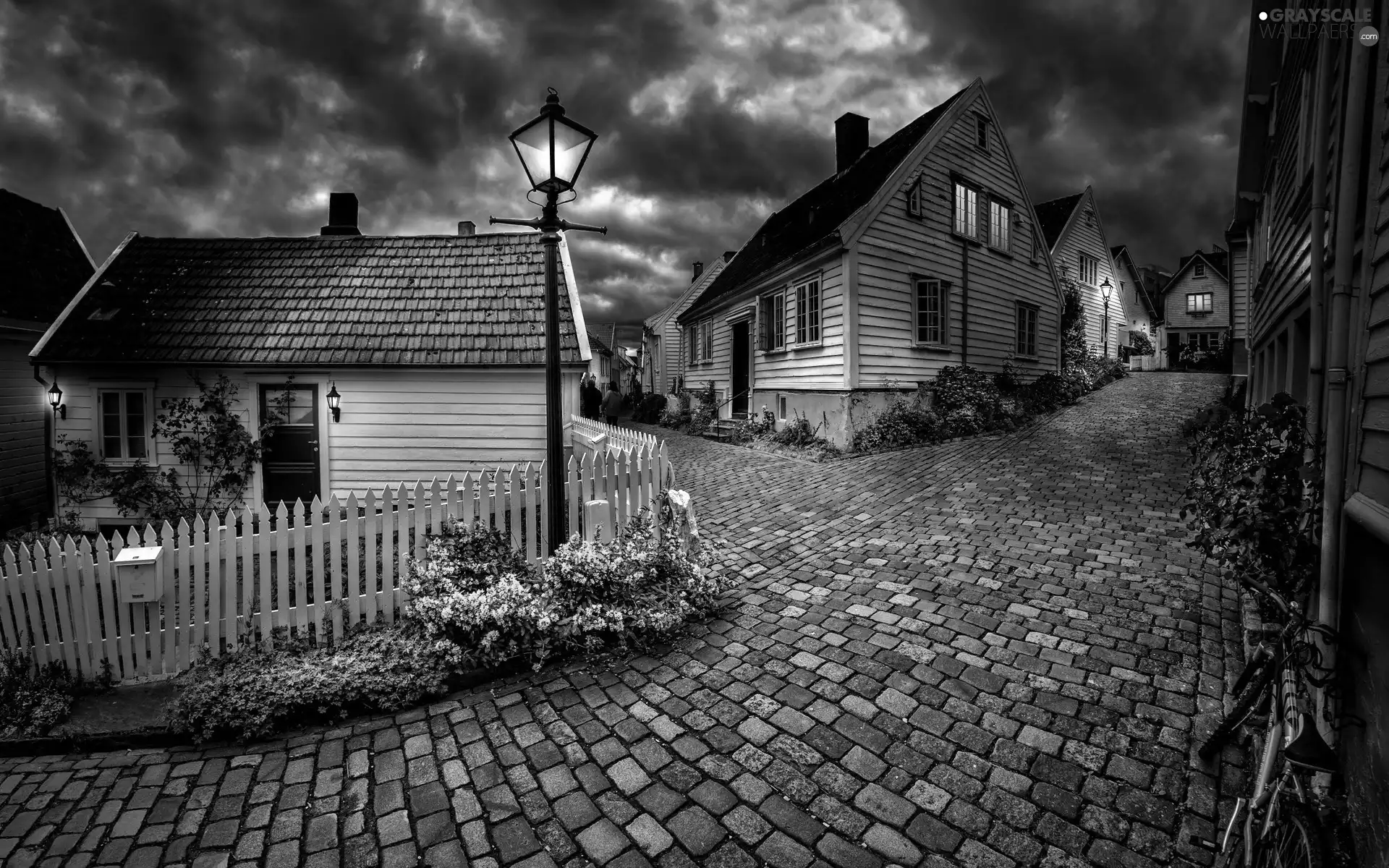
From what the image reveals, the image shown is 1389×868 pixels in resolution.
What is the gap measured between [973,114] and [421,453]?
15818 millimetres

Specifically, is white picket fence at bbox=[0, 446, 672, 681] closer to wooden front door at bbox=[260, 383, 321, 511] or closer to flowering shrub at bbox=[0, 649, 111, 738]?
flowering shrub at bbox=[0, 649, 111, 738]

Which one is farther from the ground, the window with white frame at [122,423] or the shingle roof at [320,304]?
the shingle roof at [320,304]

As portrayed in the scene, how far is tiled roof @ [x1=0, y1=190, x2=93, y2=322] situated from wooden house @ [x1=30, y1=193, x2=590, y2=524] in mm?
3849

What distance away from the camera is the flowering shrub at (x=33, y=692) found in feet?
12.6

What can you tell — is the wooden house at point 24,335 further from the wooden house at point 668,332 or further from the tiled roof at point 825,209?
the wooden house at point 668,332

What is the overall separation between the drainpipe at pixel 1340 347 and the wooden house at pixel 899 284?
1009 cm

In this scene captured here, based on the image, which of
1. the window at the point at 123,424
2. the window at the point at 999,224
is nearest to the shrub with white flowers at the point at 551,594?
the window at the point at 123,424

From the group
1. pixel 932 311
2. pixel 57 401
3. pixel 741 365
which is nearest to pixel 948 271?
pixel 932 311

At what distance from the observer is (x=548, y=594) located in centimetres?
468

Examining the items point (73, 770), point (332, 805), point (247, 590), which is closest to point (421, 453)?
point (247, 590)

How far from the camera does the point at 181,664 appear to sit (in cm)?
454

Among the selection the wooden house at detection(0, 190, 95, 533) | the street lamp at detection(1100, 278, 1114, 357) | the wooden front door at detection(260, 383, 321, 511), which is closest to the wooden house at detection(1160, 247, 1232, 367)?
the street lamp at detection(1100, 278, 1114, 357)

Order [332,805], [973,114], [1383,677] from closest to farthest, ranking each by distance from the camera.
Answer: [1383,677] → [332,805] → [973,114]

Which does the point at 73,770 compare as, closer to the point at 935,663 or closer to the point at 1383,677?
the point at 935,663
